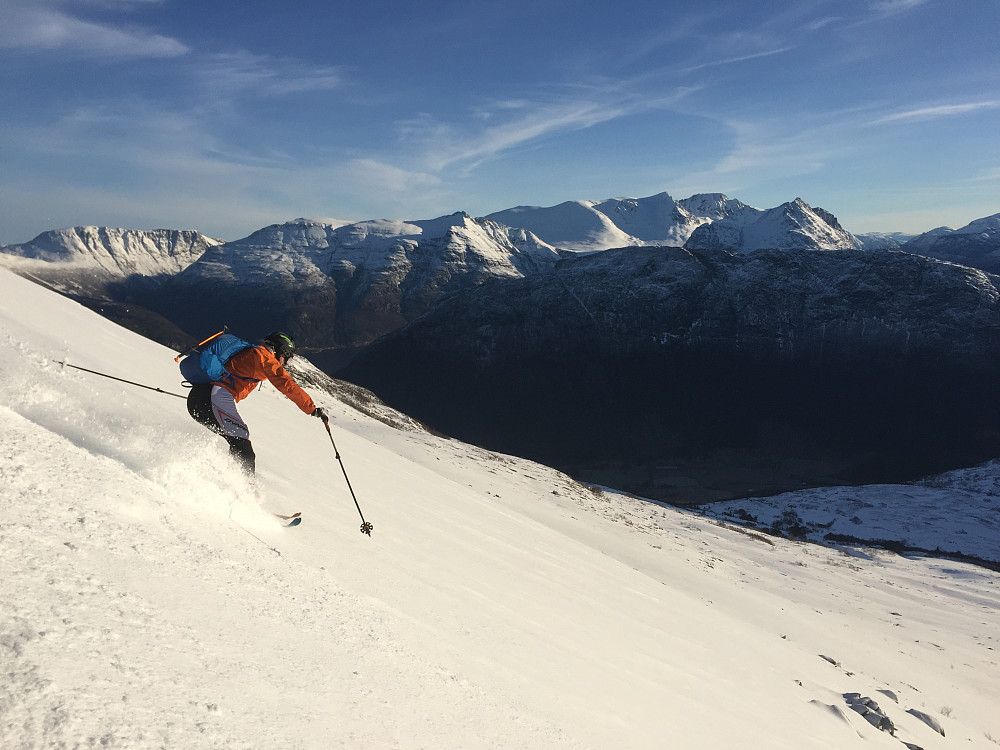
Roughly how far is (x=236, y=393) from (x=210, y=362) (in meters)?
0.52

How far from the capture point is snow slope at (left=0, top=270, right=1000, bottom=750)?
3.26m

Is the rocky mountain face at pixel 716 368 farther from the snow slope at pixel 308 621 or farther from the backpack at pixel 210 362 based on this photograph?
the backpack at pixel 210 362

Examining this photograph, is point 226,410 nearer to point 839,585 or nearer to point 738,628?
point 738,628

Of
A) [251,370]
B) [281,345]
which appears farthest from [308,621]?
[281,345]

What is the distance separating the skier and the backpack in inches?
1.4

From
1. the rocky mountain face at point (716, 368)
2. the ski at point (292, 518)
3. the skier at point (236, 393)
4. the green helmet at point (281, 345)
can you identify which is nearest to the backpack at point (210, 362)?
the skier at point (236, 393)

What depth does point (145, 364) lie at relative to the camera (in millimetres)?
14148

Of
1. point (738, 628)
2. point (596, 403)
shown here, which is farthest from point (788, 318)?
point (738, 628)

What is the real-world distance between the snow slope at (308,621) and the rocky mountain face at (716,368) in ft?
283

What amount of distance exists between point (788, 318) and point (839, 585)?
12489cm

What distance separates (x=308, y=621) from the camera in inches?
182

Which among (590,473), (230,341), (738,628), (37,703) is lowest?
(590,473)

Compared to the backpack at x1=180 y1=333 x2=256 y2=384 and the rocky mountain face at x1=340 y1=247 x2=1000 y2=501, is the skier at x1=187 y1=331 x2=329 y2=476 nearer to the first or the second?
the backpack at x1=180 y1=333 x2=256 y2=384

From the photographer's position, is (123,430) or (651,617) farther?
(651,617)
